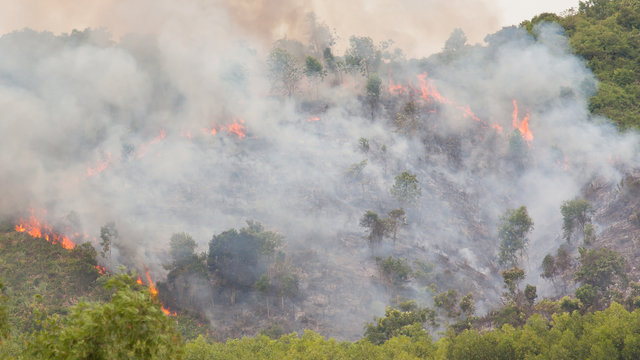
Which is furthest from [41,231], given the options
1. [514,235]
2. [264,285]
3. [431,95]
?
[431,95]

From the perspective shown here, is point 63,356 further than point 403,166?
No

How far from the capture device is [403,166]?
10631 cm

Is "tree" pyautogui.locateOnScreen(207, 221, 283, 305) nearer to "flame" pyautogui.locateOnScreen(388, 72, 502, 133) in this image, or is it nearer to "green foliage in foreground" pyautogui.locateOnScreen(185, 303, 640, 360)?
"green foliage in foreground" pyautogui.locateOnScreen(185, 303, 640, 360)

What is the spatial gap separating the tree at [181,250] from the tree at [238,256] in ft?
9.48

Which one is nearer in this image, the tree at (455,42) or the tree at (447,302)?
the tree at (447,302)

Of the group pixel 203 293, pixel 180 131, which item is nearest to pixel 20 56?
pixel 180 131

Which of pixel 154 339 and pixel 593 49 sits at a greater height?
pixel 593 49

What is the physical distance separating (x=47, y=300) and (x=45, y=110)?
49.3m

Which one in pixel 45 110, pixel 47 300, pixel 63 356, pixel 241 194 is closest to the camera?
pixel 63 356

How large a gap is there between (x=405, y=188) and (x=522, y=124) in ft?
111

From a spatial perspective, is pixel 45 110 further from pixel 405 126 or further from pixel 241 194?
pixel 405 126

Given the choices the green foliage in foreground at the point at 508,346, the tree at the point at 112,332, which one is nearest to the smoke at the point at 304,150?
the green foliage in foreground at the point at 508,346

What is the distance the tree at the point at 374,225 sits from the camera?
Result: 8900 centimetres

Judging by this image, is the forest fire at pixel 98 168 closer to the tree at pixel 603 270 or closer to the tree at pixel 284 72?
the tree at pixel 284 72
